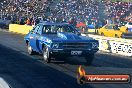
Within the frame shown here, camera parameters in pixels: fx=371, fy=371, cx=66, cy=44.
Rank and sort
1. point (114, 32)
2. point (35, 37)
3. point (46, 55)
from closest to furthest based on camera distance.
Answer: point (46, 55) → point (35, 37) → point (114, 32)

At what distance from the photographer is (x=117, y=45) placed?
22188 mm

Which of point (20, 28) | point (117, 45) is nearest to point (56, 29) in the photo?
point (117, 45)

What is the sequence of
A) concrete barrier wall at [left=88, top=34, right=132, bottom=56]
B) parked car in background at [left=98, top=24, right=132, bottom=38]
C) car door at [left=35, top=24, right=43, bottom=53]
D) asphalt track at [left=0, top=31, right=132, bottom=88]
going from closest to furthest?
asphalt track at [left=0, top=31, right=132, bottom=88]
car door at [left=35, top=24, right=43, bottom=53]
concrete barrier wall at [left=88, top=34, right=132, bottom=56]
parked car in background at [left=98, top=24, right=132, bottom=38]

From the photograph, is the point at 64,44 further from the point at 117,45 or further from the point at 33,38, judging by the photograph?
the point at 117,45

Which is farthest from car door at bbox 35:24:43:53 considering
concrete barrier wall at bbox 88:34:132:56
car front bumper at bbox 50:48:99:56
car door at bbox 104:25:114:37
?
car door at bbox 104:25:114:37

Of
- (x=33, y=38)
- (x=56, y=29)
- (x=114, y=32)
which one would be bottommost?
(x=114, y=32)

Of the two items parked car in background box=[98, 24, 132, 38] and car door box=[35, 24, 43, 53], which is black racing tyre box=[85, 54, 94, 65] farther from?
parked car in background box=[98, 24, 132, 38]

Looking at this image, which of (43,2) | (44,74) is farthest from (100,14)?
(44,74)

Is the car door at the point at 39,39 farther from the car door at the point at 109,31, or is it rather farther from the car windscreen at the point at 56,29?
the car door at the point at 109,31

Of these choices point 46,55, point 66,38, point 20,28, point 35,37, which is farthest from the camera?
point 20,28

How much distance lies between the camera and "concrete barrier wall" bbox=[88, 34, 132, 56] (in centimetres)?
2121

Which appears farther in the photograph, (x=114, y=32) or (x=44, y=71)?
(x=114, y=32)

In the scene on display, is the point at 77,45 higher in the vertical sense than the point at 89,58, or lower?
higher

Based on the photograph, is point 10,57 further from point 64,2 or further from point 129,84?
point 64,2
